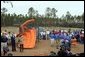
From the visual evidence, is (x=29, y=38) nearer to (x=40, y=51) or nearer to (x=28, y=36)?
(x=28, y=36)

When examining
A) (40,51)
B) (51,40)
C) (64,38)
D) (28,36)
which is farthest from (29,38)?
(40,51)

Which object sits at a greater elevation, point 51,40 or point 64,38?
point 64,38

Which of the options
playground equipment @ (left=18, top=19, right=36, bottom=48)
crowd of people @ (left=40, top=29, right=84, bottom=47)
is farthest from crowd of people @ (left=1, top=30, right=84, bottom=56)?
playground equipment @ (left=18, top=19, right=36, bottom=48)

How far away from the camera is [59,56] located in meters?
13.9

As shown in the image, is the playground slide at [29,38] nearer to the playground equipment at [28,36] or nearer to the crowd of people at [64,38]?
the playground equipment at [28,36]

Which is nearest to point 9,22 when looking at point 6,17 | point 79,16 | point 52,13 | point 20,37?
point 6,17

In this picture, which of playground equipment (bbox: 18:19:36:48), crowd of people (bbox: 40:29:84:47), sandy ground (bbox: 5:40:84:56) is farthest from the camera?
playground equipment (bbox: 18:19:36:48)

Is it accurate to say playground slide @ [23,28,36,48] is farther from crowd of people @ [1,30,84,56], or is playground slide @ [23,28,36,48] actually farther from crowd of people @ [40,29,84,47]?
crowd of people @ [40,29,84,47]

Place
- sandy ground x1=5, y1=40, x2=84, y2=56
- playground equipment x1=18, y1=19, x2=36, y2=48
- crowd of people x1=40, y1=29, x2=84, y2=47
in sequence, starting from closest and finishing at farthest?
sandy ground x1=5, y1=40, x2=84, y2=56 → crowd of people x1=40, y1=29, x2=84, y2=47 → playground equipment x1=18, y1=19, x2=36, y2=48

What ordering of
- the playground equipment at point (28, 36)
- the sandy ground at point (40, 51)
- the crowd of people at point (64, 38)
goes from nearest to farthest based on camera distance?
the sandy ground at point (40, 51), the crowd of people at point (64, 38), the playground equipment at point (28, 36)

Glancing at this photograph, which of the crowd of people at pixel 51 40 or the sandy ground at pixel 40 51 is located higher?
the crowd of people at pixel 51 40

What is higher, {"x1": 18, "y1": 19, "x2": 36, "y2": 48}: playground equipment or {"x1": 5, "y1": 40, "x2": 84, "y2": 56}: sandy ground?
{"x1": 18, "y1": 19, "x2": 36, "y2": 48}: playground equipment

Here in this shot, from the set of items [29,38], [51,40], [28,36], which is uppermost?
[28,36]

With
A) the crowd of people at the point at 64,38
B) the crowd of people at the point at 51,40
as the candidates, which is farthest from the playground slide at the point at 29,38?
the crowd of people at the point at 64,38
